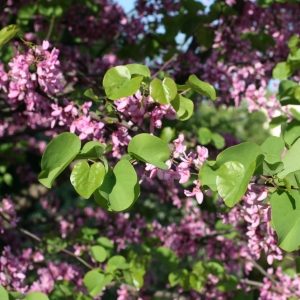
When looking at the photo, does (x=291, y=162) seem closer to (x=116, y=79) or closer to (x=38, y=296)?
(x=116, y=79)

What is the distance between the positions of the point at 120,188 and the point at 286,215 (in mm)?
429

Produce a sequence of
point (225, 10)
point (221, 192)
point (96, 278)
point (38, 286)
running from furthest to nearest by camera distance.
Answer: point (225, 10) → point (38, 286) → point (96, 278) → point (221, 192)

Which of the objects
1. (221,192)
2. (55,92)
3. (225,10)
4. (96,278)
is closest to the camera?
(221,192)

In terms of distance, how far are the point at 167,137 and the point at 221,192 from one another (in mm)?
1447

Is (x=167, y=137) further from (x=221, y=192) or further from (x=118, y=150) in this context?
(x=221, y=192)

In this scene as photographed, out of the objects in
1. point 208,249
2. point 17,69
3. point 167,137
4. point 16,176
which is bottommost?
point 16,176

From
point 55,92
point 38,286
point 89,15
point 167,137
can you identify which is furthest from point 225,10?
point 38,286

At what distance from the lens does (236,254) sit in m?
2.99

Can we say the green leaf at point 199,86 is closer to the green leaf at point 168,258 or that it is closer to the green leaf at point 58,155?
the green leaf at point 58,155

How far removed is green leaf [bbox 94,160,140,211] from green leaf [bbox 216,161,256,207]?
0.23 meters

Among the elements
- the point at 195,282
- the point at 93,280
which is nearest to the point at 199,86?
the point at 93,280

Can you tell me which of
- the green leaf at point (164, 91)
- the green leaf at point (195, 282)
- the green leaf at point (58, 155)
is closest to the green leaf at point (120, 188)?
the green leaf at point (58, 155)

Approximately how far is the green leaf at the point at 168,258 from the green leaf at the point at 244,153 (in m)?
1.71

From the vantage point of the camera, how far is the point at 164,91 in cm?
136
